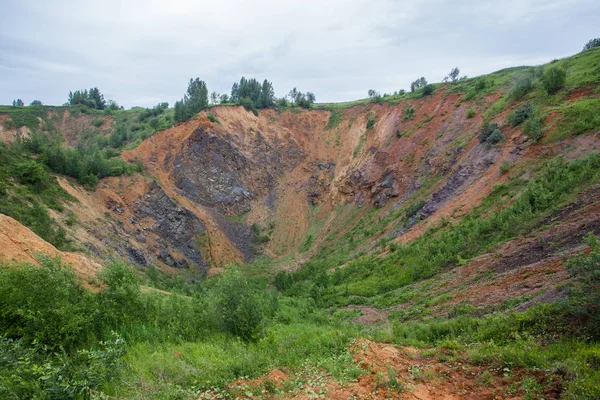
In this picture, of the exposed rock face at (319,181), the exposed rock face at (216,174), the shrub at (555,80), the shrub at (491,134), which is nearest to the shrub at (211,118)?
the exposed rock face at (216,174)

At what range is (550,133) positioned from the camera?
18.1 metres

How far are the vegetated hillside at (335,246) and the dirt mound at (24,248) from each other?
0.37 meters

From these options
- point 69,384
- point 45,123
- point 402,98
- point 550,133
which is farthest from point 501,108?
point 45,123

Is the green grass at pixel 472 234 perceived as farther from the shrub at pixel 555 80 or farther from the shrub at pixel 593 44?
the shrub at pixel 593 44

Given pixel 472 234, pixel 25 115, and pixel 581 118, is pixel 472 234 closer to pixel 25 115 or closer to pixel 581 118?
pixel 581 118

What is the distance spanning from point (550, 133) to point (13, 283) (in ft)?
78.7

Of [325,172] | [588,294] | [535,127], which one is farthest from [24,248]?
[325,172]

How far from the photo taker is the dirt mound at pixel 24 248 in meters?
10.5

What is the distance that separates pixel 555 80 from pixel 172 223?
3158 centimetres

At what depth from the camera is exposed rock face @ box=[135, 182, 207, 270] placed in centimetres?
2838

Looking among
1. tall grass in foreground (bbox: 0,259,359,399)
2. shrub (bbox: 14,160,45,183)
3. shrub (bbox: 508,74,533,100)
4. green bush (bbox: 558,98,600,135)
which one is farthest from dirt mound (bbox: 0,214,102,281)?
shrub (bbox: 508,74,533,100)

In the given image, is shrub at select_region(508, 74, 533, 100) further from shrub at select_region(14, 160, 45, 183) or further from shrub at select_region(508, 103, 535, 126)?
shrub at select_region(14, 160, 45, 183)

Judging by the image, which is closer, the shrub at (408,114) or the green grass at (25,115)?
the shrub at (408,114)

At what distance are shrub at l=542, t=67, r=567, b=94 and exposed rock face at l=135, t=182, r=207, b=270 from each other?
1171 inches
